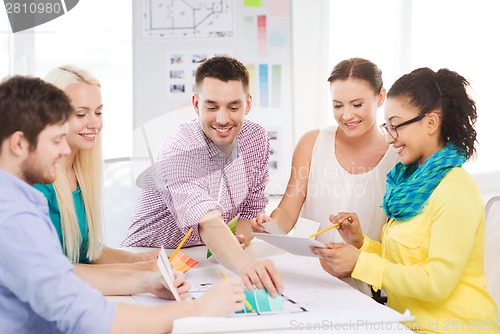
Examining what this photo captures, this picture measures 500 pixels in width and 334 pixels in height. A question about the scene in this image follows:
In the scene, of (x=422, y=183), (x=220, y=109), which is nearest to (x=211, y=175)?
(x=220, y=109)

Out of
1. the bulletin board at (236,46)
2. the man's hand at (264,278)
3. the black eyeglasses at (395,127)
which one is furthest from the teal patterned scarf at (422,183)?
the bulletin board at (236,46)

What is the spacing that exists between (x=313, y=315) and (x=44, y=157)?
0.66 meters

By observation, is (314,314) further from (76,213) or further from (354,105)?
(354,105)

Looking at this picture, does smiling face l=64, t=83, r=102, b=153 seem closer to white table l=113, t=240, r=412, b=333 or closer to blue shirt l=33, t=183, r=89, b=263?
blue shirt l=33, t=183, r=89, b=263

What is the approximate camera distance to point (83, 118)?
6.06ft

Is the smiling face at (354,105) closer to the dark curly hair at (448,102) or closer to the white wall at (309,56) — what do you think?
the dark curly hair at (448,102)

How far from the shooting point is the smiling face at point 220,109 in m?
2.25

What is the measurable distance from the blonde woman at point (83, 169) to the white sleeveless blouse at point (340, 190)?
0.70 m

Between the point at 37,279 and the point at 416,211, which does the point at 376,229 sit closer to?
the point at 416,211

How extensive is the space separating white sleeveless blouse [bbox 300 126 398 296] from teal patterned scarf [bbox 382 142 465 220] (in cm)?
44

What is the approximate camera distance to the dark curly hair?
1775 millimetres

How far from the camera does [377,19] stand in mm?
4371

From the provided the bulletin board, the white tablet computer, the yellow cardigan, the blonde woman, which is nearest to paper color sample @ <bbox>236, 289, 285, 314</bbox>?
the white tablet computer

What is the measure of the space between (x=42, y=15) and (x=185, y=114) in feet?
3.48
